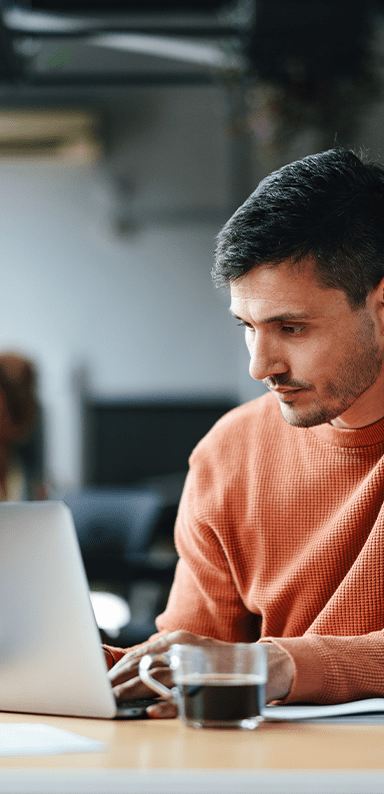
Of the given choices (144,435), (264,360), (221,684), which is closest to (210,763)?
(221,684)

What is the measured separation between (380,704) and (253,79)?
3.57 meters

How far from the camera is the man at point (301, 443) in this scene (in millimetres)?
1135

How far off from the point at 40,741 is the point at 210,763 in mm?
158

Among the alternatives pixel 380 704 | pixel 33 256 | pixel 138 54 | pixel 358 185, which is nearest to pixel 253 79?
pixel 138 54

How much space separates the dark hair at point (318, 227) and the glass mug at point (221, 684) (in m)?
0.56

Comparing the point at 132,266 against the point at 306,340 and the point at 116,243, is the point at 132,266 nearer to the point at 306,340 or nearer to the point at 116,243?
the point at 116,243

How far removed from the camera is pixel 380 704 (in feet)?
2.84

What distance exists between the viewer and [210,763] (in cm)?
59

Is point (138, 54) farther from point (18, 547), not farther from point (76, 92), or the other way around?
point (18, 547)

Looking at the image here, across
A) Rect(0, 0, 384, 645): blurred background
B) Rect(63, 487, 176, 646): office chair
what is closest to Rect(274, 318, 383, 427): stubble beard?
Rect(63, 487, 176, 646): office chair

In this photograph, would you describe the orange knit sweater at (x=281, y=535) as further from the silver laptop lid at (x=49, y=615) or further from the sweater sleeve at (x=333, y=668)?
the silver laptop lid at (x=49, y=615)

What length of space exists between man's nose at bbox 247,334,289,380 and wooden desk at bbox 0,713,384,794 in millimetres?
501

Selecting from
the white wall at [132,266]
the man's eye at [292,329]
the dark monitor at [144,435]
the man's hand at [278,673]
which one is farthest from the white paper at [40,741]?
the white wall at [132,266]

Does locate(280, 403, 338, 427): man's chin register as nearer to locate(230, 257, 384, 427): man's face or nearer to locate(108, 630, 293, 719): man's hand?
locate(230, 257, 384, 427): man's face
